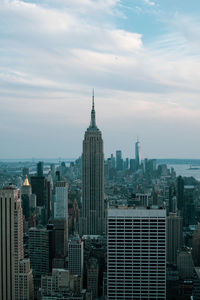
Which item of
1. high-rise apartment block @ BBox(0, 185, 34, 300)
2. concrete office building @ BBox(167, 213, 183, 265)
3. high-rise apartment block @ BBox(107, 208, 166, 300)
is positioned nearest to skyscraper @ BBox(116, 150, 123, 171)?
concrete office building @ BBox(167, 213, 183, 265)

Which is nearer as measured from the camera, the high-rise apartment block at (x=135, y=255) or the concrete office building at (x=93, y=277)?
the high-rise apartment block at (x=135, y=255)

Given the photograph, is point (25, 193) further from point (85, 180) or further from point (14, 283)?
point (14, 283)

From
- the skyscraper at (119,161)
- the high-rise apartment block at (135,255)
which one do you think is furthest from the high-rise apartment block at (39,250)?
the skyscraper at (119,161)

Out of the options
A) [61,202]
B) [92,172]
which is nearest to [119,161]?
[92,172]

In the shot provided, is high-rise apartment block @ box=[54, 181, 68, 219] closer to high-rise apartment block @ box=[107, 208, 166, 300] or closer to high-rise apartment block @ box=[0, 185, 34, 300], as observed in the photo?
high-rise apartment block @ box=[0, 185, 34, 300]

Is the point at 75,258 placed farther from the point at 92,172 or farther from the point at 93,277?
the point at 92,172

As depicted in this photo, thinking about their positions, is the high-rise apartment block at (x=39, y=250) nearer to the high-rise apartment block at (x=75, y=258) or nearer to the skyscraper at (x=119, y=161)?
the high-rise apartment block at (x=75, y=258)

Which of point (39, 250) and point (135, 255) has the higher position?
point (135, 255)

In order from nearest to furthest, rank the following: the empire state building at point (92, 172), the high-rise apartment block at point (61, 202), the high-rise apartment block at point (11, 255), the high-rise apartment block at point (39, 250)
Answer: the high-rise apartment block at point (11, 255) → the high-rise apartment block at point (39, 250) → the high-rise apartment block at point (61, 202) → the empire state building at point (92, 172)

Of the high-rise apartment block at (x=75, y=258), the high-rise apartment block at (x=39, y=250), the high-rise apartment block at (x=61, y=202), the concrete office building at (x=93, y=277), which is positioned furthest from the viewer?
the high-rise apartment block at (x=61, y=202)

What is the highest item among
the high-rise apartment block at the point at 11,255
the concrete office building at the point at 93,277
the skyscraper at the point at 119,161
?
the skyscraper at the point at 119,161
